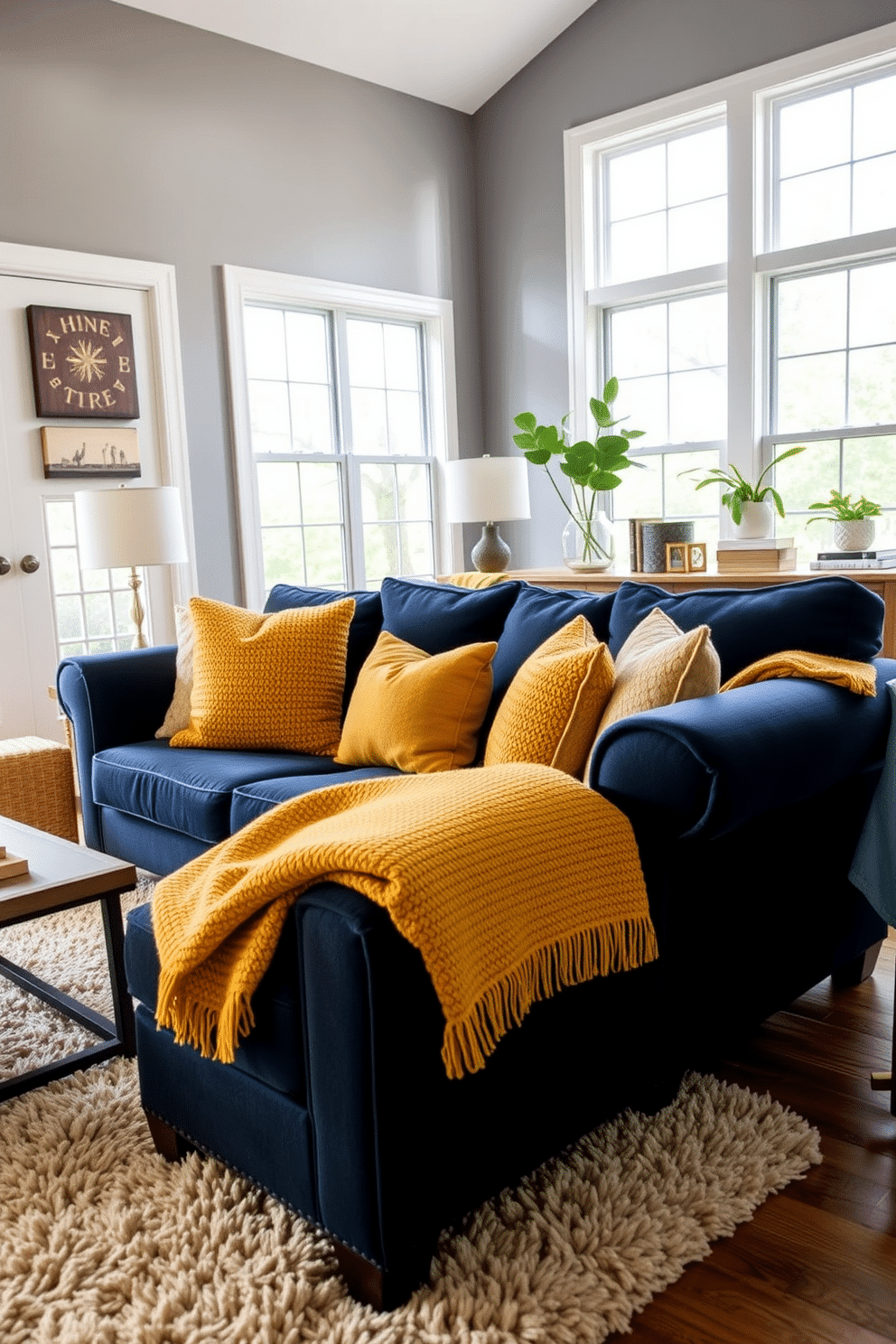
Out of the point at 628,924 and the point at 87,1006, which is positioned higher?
the point at 628,924

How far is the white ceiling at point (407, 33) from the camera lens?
4.76 meters

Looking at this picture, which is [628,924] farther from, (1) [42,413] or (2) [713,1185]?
(1) [42,413]

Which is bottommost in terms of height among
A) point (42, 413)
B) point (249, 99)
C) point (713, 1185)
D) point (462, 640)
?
point (713, 1185)

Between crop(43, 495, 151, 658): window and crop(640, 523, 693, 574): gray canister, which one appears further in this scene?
crop(640, 523, 693, 574): gray canister

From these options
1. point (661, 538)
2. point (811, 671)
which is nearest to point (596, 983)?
point (811, 671)

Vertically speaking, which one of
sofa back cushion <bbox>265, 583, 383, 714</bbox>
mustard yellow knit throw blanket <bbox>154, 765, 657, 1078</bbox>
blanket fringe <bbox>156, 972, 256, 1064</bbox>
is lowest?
blanket fringe <bbox>156, 972, 256, 1064</bbox>

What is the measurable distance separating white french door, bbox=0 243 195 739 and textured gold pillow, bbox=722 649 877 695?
10.0ft

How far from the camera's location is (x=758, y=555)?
4523mm

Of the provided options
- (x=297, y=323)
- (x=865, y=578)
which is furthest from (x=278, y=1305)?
(x=297, y=323)

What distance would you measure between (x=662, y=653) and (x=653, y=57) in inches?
166

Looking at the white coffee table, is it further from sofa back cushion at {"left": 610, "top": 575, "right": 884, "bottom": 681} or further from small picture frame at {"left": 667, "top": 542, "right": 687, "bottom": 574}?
small picture frame at {"left": 667, "top": 542, "right": 687, "bottom": 574}

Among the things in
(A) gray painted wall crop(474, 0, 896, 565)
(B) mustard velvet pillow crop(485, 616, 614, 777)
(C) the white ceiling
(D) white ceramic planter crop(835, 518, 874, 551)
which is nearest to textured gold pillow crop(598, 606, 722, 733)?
(B) mustard velvet pillow crop(485, 616, 614, 777)

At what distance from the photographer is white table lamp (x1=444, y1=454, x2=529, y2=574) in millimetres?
4844

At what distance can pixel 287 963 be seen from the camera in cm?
157
